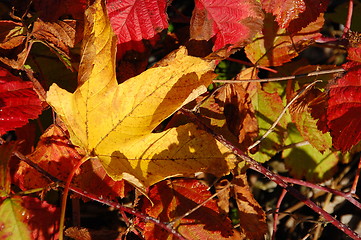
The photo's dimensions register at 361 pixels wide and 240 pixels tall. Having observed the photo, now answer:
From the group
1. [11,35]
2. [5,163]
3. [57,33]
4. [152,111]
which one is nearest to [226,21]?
[152,111]

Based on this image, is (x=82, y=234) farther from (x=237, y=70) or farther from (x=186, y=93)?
(x=237, y=70)

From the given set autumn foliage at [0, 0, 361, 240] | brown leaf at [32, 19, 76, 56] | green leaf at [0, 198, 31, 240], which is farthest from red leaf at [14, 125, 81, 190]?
brown leaf at [32, 19, 76, 56]

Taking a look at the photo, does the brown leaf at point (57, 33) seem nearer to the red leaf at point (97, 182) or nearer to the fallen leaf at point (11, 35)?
the fallen leaf at point (11, 35)

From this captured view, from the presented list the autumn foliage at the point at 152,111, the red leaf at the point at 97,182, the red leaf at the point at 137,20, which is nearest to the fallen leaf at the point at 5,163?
the autumn foliage at the point at 152,111

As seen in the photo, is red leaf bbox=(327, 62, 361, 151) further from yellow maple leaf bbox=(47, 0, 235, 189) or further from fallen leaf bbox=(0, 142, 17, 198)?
fallen leaf bbox=(0, 142, 17, 198)

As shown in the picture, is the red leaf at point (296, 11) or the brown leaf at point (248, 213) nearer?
the red leaf at point (296, 11)

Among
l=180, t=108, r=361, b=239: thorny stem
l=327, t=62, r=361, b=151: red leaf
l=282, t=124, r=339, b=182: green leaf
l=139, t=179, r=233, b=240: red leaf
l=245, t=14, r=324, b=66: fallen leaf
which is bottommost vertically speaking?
l=282, t=124, r=339, b=182: green leaf

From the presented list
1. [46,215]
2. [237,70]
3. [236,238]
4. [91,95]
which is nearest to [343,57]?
[237,70]
